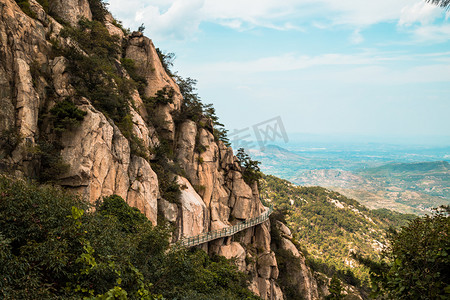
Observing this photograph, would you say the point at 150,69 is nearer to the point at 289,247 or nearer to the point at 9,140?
the point at 9,140

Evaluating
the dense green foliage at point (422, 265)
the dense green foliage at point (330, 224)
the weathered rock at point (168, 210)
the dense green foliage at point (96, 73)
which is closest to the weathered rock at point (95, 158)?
the dense green foliage at point (96, 73)

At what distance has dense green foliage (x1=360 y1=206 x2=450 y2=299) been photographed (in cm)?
668

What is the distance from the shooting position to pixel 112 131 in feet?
71.2

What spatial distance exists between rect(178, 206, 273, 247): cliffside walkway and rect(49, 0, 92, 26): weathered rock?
863 inches

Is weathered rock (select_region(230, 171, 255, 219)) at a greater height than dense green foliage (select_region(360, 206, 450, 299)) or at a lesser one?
lesser

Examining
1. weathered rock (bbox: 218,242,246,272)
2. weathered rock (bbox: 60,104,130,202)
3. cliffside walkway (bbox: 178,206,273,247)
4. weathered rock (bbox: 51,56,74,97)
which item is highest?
weathered rock (bbox: 51,56,74,97)

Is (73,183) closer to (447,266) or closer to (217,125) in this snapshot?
(447,266)

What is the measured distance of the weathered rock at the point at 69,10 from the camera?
27000 millimetres

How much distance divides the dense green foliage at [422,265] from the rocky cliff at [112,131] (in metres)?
17.1

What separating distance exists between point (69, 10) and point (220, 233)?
25101mm

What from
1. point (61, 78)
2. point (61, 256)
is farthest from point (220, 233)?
point (61, 256)

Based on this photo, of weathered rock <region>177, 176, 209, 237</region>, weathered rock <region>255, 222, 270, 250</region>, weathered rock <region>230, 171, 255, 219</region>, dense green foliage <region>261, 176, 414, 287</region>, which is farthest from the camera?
dense green foliage <region>261, 176, 414, 287</region>

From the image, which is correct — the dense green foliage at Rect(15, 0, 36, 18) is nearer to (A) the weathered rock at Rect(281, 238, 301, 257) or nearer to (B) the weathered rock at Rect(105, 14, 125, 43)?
(B) the weathered rock at Rect(105, 14, 125, 43)

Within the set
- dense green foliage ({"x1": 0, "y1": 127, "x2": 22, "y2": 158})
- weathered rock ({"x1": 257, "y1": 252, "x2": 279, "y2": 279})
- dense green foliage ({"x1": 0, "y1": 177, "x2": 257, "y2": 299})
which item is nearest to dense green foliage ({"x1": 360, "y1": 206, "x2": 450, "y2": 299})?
dense green foliage ({"x1": 0, "y1": 177, "x2": 257, "y2": 299})
